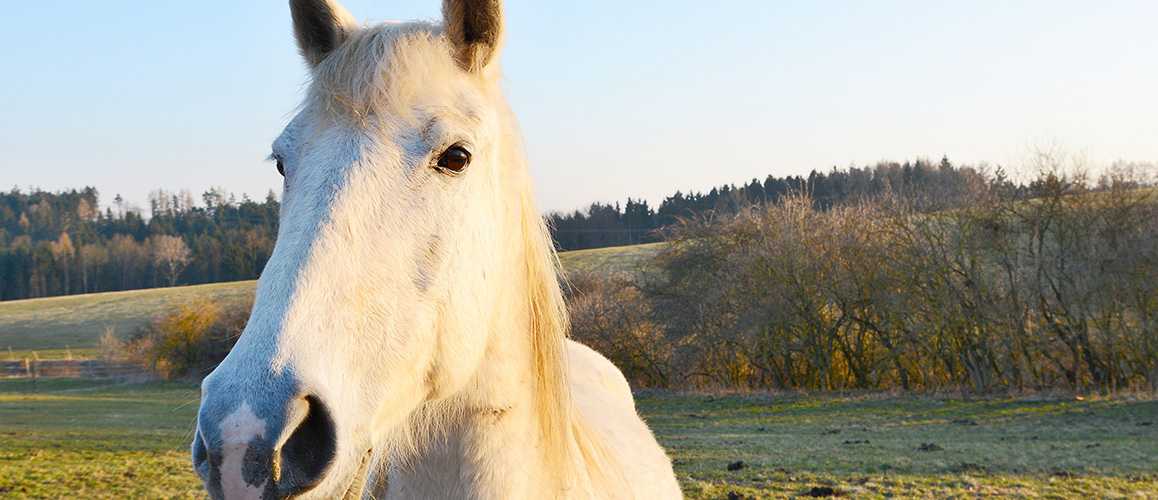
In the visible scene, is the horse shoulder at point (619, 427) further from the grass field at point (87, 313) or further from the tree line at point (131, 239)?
the grass field at point (87, 313)

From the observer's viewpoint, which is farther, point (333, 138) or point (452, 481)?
point (452, 481)

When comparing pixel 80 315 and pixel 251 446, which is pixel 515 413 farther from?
pixel 80 315

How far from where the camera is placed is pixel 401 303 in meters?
1.60

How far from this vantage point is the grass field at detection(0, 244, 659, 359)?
5044cm

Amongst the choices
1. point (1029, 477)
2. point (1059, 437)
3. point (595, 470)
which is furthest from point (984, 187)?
point (595, 470)

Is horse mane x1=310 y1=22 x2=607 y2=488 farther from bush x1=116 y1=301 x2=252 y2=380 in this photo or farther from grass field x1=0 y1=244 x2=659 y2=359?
grass field x1=0 y1=244 x2=659 y2=359

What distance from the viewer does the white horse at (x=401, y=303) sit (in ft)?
4.42

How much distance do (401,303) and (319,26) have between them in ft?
2.85

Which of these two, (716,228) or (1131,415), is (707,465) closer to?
(1131,415)

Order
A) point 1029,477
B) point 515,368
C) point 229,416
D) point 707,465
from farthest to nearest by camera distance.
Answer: point 707,465, point 1029,477, point 515,368, point 229,416

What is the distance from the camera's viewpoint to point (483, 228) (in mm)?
1855

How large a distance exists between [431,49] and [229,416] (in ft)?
3.23

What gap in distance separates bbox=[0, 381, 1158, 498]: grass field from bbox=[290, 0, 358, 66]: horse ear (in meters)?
3.73

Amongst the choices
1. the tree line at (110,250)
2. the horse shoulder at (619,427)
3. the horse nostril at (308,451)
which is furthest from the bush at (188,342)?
the horse nostril at (308,451)
